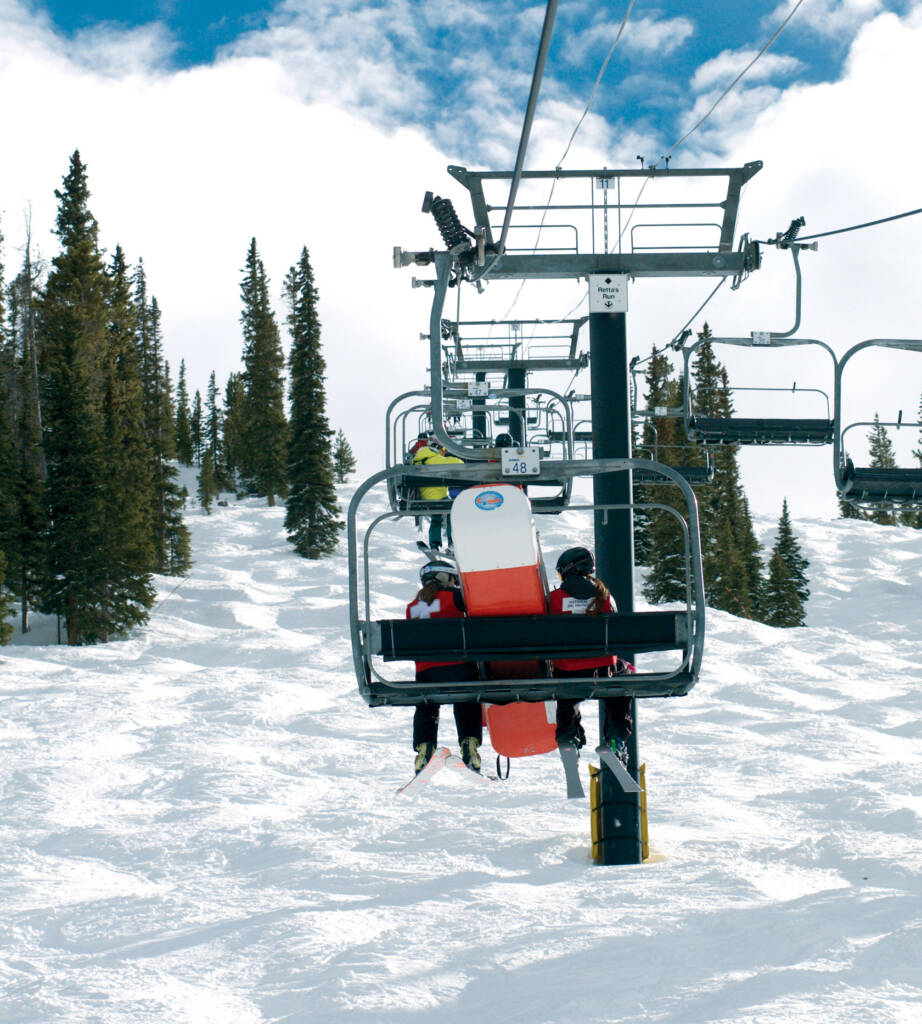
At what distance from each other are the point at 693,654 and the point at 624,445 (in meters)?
3.43

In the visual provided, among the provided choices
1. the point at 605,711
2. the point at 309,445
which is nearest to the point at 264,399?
the point at 309,445

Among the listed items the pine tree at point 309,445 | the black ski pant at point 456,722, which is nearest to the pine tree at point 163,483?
the pine tree at point 309,445

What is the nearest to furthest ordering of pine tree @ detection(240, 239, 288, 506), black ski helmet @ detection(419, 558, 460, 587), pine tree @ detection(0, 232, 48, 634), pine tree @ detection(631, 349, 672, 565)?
black ski helmet @ detection(419, 558, 460, 587) → pine tree @ detection(0, 232, 48, 634) → pine tree @ detection(631, 349, 672, 565) → pine tree @ detection(240, 239, 288, 506)

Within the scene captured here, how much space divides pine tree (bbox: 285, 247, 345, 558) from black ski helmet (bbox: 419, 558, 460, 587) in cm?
3570

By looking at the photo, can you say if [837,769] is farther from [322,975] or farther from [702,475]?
[322,975]

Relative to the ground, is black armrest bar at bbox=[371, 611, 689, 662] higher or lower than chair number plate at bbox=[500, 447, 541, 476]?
lower

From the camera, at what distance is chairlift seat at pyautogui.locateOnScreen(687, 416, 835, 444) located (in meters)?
13.1

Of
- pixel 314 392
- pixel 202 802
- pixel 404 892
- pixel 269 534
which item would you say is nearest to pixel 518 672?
pixel 404 892

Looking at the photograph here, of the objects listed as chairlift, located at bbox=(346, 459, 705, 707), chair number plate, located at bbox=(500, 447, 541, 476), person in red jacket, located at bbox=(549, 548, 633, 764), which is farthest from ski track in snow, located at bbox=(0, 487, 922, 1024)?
chair number plate, located at bbox=(500, 447, 541, 476)

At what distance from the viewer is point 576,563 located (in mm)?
6078

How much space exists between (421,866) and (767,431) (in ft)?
24.0

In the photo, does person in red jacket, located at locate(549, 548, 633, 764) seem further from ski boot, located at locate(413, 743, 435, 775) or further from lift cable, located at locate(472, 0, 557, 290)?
lift cable, located at locate(472, 0, 557, 290)

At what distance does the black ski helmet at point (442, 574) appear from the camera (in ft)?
20.4

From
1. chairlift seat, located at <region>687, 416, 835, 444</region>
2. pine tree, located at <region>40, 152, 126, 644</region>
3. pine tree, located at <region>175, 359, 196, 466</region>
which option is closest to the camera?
chairlift seat, located at <region>687, 416, 835, 444</region>
